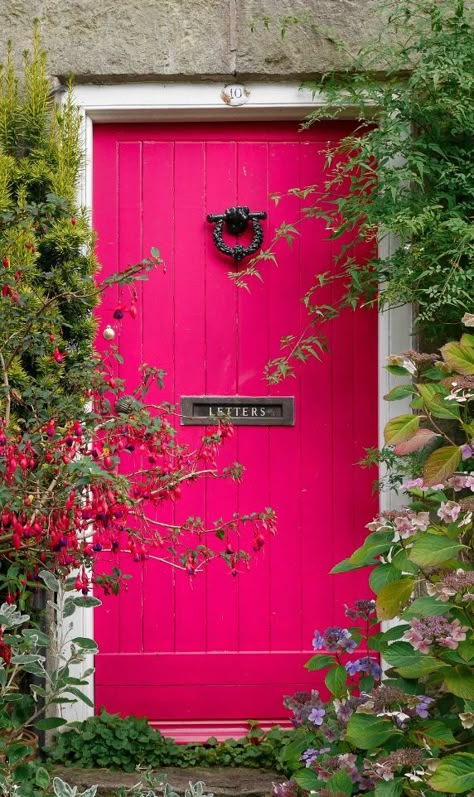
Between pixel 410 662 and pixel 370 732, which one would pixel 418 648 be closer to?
pixel 410 662

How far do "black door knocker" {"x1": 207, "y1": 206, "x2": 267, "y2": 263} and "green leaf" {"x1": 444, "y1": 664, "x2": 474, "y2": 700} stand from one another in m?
2.06

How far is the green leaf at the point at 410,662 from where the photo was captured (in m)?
2.16

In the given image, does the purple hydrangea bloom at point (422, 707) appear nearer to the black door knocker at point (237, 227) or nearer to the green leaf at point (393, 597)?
the green leaf at point (393, 597)

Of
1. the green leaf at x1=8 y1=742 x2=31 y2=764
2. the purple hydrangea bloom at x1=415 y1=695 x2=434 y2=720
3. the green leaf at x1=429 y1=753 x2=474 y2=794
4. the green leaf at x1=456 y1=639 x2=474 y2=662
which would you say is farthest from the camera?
the green leaf at x1=8 y1=742 x2=31 y2=764

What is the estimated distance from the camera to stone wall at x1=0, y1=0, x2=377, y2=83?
11.8 feet

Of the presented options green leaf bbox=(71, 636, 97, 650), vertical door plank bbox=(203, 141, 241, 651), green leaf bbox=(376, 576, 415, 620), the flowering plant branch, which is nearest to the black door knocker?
vertical door plank bbox=(203, 141, 241, 651)

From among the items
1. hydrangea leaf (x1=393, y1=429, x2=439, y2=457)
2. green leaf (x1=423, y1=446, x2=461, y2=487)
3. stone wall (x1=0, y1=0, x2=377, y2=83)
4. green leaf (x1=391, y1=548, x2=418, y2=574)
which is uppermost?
stone wall (x1=0, y1=0, x2=377, y2=83)

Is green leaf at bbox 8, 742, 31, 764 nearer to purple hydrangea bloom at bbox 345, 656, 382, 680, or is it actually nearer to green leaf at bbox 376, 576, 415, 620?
purple hydrangea bloom at bbox 345, 656, 382, 680

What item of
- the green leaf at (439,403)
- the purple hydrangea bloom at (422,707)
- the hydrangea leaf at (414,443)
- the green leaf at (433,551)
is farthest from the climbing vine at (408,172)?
the purple hydrangea bloom at (422,707)

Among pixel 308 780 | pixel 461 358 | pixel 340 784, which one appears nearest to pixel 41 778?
pixel 308 780

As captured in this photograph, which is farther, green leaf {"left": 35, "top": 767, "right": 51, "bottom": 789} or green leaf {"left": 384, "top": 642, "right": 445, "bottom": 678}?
green leaf {"left": 35, "top": 767, "right": 51, "bottom": 789}

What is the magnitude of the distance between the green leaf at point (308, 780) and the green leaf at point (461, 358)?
3.68ft

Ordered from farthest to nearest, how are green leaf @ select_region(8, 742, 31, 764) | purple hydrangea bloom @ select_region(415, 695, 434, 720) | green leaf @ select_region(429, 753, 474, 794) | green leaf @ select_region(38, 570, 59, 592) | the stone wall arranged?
the stone wall → green leaf @ select_region(38, 570, 59, 592) → green leaf @ select_region(8, 742, 31, 764) → purple hydrangea bloom @ select_region(415, 695, 434, 720) → green leaf @ select_region(429, 753, 474, 794)

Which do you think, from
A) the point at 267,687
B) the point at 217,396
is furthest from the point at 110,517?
the point at 267,687
